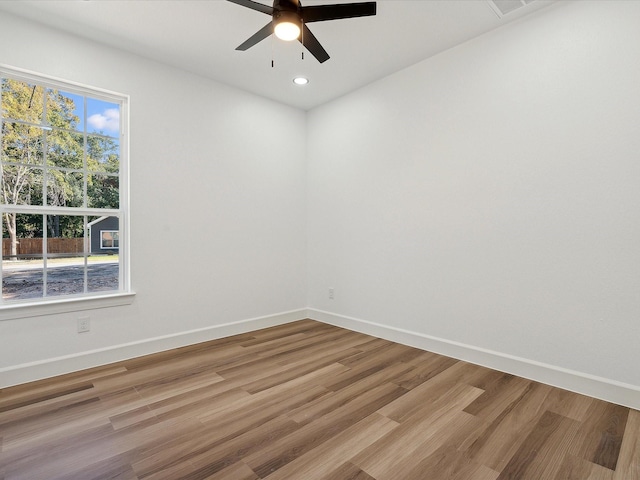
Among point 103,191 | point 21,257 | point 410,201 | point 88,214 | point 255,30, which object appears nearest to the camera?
point 21,257

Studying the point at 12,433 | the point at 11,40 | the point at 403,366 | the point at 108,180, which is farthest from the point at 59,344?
the point at 403,366

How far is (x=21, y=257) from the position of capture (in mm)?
2635

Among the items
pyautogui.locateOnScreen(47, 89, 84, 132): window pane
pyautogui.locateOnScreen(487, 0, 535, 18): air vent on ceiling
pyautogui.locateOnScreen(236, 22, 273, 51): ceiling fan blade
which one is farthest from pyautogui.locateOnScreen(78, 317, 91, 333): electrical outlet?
pyautogui.locateOnScreen(487, 0, 535, 18): air vent on ceiling

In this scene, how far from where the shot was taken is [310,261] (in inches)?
179

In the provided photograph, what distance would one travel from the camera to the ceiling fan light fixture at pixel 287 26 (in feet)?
6.33

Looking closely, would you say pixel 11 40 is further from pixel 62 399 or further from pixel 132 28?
pixel 62 399

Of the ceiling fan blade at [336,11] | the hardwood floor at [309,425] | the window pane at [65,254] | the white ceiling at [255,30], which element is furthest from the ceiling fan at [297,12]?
the hardwood floor at [309,425]

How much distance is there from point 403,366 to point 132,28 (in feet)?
12.0

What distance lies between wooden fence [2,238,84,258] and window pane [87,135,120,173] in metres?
0.67

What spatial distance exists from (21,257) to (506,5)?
4254 millimetres

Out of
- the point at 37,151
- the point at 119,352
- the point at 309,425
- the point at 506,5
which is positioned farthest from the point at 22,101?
the point at 506,5

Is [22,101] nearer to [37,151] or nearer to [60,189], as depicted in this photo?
[37,151]

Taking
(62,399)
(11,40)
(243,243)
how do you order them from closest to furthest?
(62,399), (11,40), (243,243)

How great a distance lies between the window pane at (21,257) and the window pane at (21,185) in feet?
0.41
